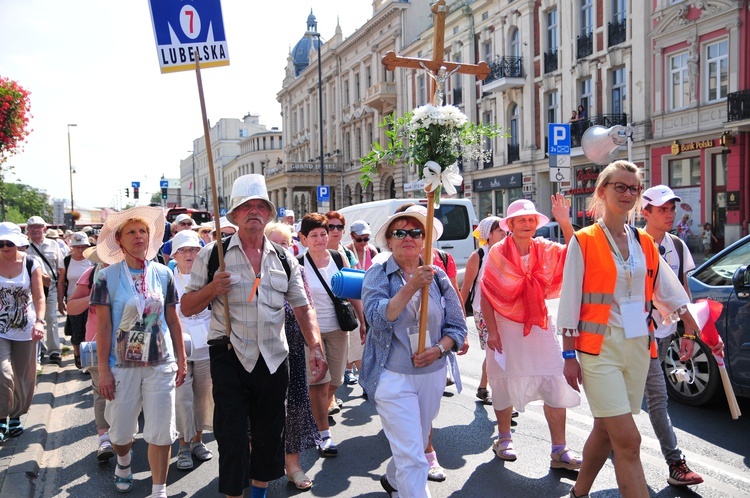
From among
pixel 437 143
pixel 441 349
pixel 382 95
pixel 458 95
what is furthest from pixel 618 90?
pixel 441 349

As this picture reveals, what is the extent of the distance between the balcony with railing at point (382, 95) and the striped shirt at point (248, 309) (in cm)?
4163

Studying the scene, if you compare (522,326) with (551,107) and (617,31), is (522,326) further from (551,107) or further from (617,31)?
(551,107)

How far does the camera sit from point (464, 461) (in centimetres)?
503

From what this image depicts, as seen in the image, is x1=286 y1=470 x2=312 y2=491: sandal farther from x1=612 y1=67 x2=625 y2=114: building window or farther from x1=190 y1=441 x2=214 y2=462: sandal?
x1=612 y1=67 x2=625 y2=114: building window

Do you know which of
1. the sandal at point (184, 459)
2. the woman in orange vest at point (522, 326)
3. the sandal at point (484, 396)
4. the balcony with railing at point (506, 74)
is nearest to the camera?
the woman in orange vest at point (522, 326)

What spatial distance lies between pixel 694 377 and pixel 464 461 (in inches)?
99.5

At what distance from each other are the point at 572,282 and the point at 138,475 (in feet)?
11.7

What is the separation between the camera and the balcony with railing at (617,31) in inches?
992

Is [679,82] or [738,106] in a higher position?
[679,82]

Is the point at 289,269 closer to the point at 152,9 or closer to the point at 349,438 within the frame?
the point at 152,9

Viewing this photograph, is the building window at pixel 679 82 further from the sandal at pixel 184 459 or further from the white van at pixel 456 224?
the sandal at pixel 184 459

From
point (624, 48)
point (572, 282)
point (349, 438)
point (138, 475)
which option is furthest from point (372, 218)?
point (624, 48)

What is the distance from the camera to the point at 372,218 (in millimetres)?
14422

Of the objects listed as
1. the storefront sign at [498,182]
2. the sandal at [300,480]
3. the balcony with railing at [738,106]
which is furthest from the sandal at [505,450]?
the storefront sign at [498,182]
